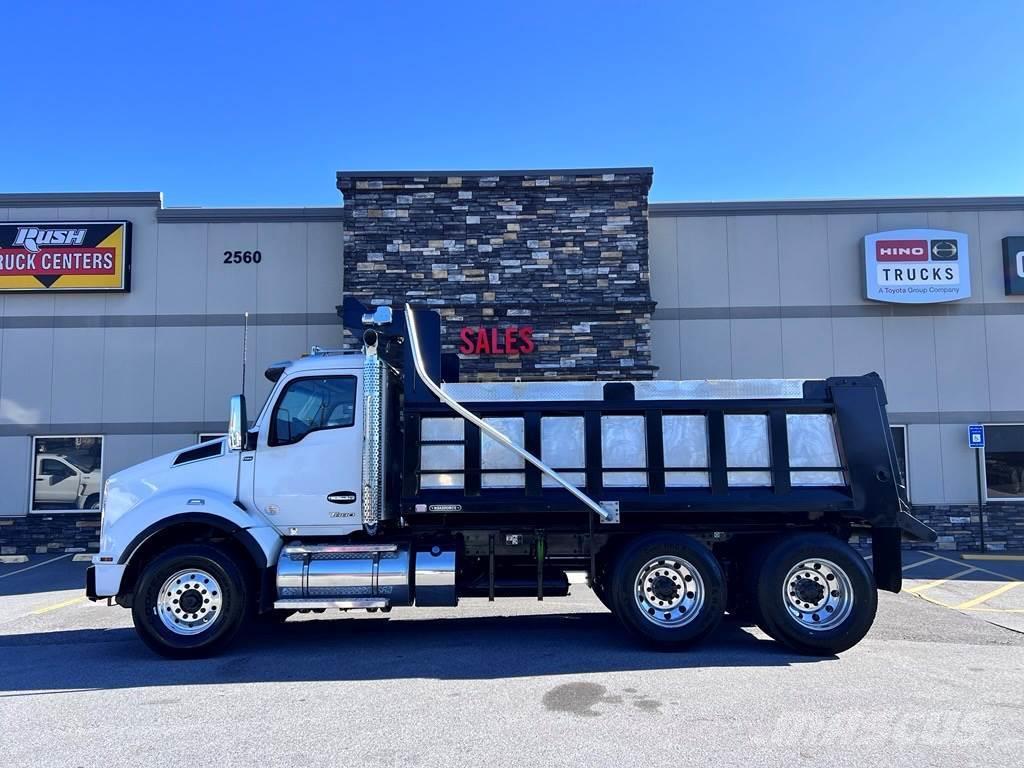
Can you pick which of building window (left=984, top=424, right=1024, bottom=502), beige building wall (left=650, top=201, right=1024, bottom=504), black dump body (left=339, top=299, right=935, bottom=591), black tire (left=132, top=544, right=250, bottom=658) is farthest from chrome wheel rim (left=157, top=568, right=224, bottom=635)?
building window (left=984, top=424, right=1024, bottom=502)

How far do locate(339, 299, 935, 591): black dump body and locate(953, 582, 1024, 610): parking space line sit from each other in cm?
314

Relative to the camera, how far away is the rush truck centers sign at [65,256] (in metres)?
14.4

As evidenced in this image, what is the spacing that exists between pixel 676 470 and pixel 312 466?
3666 millimetres

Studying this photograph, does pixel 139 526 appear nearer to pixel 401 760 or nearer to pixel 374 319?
pixel 374 319

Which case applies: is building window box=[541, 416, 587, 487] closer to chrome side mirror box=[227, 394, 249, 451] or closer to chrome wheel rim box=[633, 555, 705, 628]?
chrome wheel rim box=[633, 555, 705, 628]

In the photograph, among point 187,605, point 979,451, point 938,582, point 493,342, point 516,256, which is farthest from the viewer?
point 979,451

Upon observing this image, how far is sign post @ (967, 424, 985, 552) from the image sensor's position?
549 inches

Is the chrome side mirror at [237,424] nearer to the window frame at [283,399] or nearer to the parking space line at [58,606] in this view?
the window frame at [283,399]

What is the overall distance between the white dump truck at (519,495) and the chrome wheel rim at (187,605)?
0.15ft

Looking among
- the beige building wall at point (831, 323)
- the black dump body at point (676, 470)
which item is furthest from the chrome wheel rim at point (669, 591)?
the beige building wall at point (831, 323)

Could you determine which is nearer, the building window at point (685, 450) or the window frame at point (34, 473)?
the building window at point (685, 450)

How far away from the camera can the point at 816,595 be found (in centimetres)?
705

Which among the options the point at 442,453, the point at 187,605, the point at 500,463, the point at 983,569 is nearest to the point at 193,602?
the point at 187,605

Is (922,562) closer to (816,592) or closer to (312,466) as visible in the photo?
(816,592)
